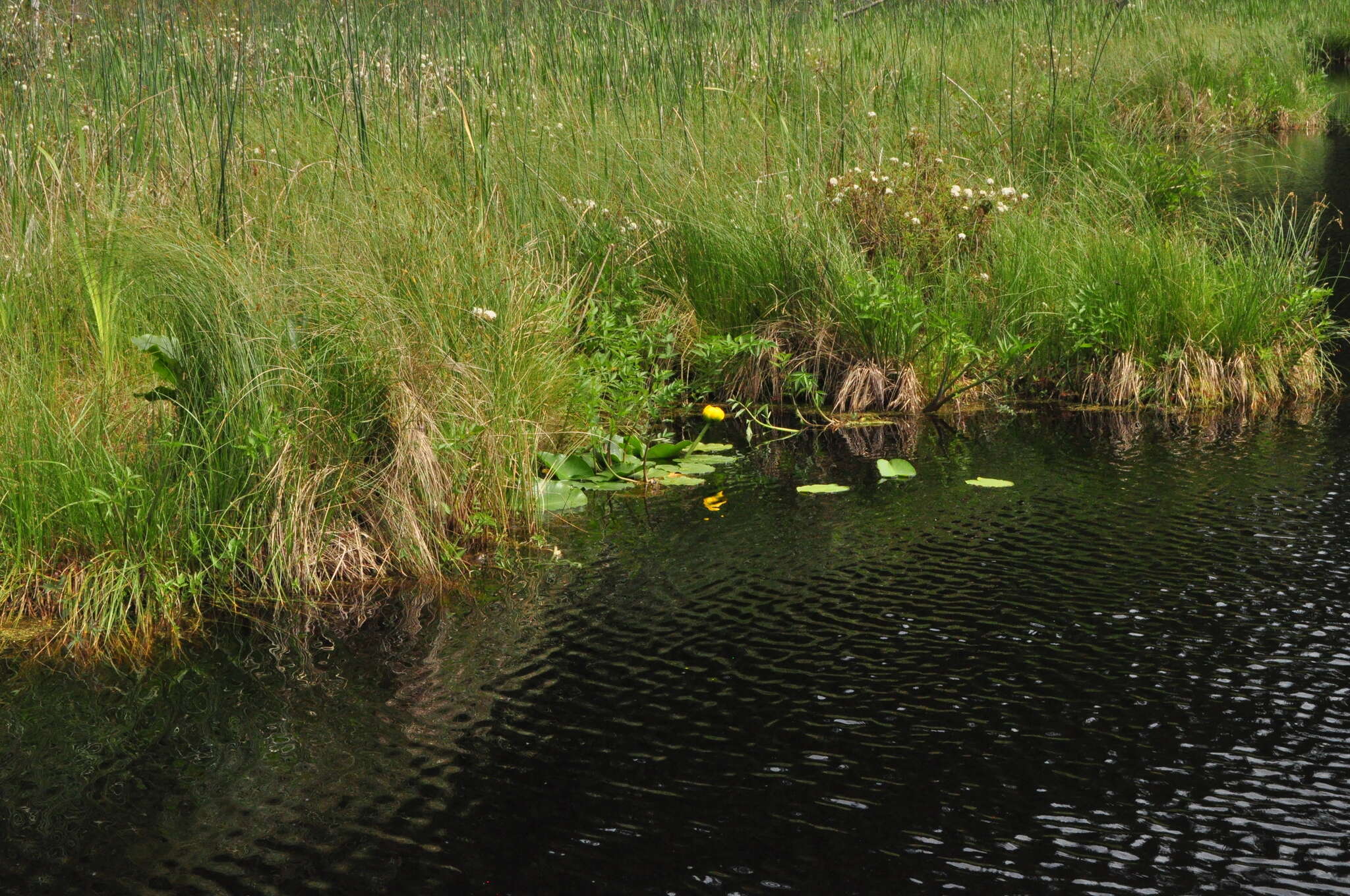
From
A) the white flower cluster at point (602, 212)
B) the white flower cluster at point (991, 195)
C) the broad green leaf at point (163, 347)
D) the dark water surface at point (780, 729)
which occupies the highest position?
the white flower cluster at point (991, 195)

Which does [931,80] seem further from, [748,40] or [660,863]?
[660,863]

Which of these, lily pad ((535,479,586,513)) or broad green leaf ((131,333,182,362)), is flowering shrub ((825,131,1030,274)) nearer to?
lily pad ((535,479,586,513))

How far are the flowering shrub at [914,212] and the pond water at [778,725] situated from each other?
232 cm

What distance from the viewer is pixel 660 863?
254 cm

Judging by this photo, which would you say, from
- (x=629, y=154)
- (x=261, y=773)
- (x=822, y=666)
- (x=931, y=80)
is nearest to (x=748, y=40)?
(x=931, y=80)

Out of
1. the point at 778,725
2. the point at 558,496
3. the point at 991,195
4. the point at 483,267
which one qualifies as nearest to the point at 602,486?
the point at 558,496

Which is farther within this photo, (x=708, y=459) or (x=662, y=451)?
(x=708, y=459)

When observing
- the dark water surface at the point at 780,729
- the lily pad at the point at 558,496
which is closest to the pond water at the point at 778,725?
the dark water surface at the point at 780,729

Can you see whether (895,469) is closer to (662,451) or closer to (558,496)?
(662,451)

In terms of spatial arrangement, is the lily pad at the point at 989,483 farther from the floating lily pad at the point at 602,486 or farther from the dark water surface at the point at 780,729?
the floating lily pad at the point at 602,486

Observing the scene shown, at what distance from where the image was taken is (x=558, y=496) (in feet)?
16.3

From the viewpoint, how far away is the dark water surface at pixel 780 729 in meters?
2.55

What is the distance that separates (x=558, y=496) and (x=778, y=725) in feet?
6.72

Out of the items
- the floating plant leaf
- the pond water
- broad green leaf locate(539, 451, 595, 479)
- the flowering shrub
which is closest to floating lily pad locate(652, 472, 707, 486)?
broad green leaf locate(539, 451, 595, 479)
